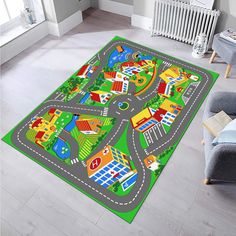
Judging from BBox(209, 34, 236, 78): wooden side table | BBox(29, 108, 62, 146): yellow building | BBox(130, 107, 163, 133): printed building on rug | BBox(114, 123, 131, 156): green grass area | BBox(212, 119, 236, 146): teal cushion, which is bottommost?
BBox(114, 123, 131, 156): green grass area

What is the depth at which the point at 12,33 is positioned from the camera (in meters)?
3.79

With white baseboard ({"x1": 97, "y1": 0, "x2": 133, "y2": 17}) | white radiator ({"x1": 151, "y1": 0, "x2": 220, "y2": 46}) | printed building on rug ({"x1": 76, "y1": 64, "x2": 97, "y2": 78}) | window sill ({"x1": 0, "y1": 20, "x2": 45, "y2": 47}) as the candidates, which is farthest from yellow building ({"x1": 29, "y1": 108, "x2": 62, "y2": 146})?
white baseboard ({"x1": 97, "y1": 0, "x2": 133, "y2": 17})

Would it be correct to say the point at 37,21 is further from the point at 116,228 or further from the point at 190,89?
the point at 116,228

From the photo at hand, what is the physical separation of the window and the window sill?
0.50 feet

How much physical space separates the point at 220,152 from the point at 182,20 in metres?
2.31

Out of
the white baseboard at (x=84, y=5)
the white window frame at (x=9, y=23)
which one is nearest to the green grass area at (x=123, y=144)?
the white window frame at (x=9, y=23)

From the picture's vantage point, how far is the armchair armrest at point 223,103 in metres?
2.38

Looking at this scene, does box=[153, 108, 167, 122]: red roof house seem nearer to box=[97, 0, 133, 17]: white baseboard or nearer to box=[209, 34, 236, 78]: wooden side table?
box=[209, 34, 236, 78]: wooden side table

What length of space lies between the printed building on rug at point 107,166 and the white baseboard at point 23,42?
2.09 metres

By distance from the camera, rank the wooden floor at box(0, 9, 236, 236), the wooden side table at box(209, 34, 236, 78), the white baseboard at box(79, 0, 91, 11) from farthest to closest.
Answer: the white baseboard at box(79, 0, 91, 11)
the wooden side table at box(209, 34, 236, 78)
the wooden floor at box(0, 9, 236, 236)

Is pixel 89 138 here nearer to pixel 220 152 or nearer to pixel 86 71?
pixel 86 71

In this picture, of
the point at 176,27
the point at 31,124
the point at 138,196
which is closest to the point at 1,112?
the point at 31,124

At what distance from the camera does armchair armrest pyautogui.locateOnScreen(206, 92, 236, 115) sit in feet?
7.80

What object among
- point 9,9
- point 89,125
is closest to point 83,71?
point 89,125
